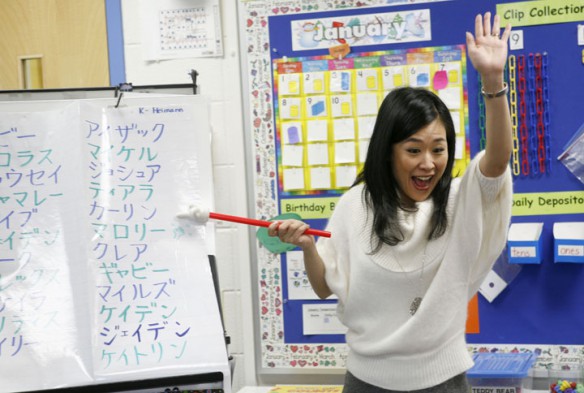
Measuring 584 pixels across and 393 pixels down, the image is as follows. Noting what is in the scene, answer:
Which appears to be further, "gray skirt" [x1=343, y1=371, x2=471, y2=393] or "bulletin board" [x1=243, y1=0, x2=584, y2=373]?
"bulletin board" [x1=243, y1=0, x2=584, y2=373]

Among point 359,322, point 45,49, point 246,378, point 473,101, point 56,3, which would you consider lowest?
point 246,378

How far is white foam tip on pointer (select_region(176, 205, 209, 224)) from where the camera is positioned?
164 cm

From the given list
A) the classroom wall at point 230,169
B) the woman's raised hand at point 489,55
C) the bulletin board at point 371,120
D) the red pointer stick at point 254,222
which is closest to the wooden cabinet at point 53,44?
the classroom wall at point 230,169

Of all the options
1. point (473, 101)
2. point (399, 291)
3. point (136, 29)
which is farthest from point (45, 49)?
point (399, 291)

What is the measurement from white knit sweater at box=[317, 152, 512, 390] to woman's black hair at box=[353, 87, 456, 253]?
0.02m

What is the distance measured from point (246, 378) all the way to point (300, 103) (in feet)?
2.92

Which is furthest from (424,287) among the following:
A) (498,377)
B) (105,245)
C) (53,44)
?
(53,44)

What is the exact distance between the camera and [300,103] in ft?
7.32

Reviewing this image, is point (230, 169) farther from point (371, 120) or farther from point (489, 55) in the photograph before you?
point (489, 55)

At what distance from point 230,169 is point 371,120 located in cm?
47

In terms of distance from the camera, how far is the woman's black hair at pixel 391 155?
149cm

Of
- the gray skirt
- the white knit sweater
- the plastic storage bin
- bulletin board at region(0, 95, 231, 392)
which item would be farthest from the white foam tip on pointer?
the plastic storage bin

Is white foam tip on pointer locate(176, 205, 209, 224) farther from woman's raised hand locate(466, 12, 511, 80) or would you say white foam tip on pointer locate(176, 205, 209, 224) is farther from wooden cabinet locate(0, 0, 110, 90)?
wooden cabinet locate(0, 0, 110, 90)

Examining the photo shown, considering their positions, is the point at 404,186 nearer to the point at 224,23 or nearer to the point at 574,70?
the point at 574,70
